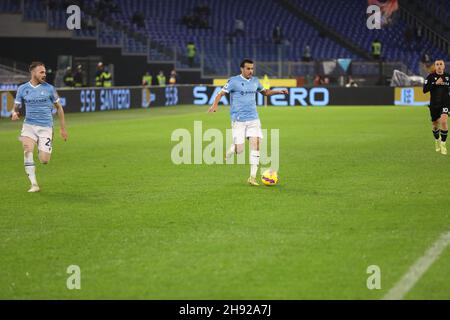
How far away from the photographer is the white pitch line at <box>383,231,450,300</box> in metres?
7.95

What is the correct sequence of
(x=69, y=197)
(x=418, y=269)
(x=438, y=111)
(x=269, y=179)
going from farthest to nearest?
(x=438, y=111), (x=269, y=179), (x=69, y=197), (x=418, y=269)

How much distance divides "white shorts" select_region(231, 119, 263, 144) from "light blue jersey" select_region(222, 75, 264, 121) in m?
0.09

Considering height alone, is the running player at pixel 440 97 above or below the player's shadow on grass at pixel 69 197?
above

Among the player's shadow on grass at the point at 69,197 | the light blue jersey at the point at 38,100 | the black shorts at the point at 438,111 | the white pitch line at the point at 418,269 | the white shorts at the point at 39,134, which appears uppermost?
the light blue jersey at the point at 38,100

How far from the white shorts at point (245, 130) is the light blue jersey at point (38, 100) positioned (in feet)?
10.0

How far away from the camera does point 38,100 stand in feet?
48.7

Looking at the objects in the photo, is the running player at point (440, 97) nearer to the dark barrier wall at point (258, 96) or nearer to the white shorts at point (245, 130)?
the white shorts at point (245, 130)

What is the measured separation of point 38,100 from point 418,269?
26.2ft

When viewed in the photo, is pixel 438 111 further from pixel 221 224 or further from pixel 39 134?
pixel 221 224

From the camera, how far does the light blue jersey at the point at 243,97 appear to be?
1562 centimetres

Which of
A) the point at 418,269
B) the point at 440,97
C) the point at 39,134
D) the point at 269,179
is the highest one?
the point at 440,97

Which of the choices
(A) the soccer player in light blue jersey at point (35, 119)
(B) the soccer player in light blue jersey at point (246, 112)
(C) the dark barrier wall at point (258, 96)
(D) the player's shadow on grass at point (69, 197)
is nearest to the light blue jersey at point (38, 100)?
(A) the soccer player in light blue jersey at point (35, 119)

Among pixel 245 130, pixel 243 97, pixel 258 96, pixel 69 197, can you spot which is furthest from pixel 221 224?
pixel 258 96
